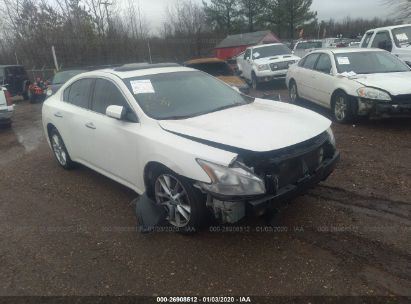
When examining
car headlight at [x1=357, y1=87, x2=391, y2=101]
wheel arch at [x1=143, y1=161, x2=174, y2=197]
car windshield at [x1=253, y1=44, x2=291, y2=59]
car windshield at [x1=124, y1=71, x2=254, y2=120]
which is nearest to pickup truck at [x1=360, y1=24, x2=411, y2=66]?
car headlight at [x1=357, y1=87, x2=391, y2=101]

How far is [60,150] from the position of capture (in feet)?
19.3

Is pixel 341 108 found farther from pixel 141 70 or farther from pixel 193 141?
pixel 193 141

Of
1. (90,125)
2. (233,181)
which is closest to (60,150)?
(90,125)

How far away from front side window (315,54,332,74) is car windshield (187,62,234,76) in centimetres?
236

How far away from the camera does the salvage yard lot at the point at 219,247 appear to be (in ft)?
9.86

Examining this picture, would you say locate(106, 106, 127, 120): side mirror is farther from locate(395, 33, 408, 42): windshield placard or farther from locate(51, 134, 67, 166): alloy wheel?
locate(395, 33, 408, 42): windshield placard

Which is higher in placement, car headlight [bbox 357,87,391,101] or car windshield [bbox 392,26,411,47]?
car windshield [bbox 392,26,411,47]

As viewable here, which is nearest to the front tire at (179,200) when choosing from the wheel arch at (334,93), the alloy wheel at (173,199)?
the alloy wheel at (173,199)

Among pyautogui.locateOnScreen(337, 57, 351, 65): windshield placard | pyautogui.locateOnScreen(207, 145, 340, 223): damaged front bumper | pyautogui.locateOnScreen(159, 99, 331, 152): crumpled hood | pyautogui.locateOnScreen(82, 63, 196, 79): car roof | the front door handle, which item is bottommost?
pyautogui.locateOnScreen(207, 145, 340, 223): damaged front bumper

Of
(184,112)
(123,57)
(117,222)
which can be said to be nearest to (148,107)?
(184,112)

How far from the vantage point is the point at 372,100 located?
677 cm

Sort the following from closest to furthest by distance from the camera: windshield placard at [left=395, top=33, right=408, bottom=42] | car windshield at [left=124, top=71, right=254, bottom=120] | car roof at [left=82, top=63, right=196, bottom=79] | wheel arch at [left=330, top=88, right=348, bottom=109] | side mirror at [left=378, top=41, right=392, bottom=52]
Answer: car windshield at [left=124, top=71, right=254, bottom=120] → car roof at [left=82, top=63, right=196, bottom=79] → wheel arch at [left=330, top=88, right=348, bottom=109] → windshield placard at [left=395, top=33, right=408, bottom=42] → side mirror at [left=378, top=41, right=392, bottom=52]

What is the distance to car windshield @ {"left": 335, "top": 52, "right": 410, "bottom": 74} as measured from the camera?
7.72 metres

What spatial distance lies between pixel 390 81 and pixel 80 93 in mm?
5490
